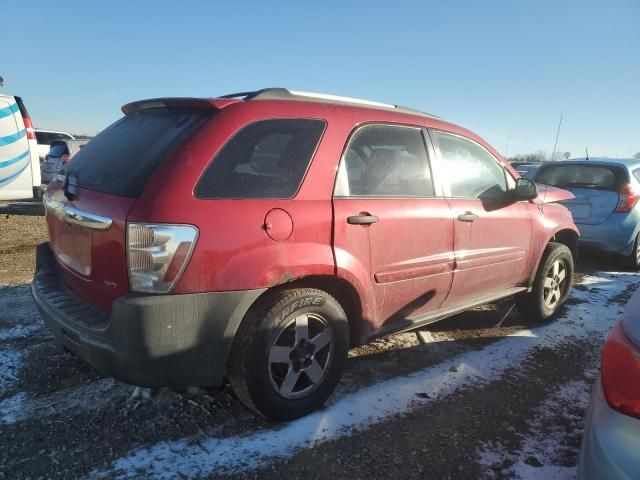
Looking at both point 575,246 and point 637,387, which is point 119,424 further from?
point 575,246

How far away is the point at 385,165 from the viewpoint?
117 inches

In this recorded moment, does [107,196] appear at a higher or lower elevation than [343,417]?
higher

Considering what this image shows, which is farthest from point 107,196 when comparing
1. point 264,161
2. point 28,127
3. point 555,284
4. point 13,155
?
point 28,127

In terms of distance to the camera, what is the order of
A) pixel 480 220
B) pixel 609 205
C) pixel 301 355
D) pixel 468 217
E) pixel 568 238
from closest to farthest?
1. pixel 301 355
2. pixel 468 217
3. pixel 480 220
4. pixel 568 238
5. pixel 609 205

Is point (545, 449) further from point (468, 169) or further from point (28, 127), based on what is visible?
point (28, 127)

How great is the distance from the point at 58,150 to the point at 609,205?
1226cm

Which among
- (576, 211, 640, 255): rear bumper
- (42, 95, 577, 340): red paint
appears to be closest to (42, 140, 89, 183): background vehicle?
(42, 95, 577, 340): red paint

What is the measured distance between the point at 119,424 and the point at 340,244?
5.04ft

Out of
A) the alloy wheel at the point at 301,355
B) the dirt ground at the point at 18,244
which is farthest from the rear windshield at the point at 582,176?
the dirt ground at the point at 18,244

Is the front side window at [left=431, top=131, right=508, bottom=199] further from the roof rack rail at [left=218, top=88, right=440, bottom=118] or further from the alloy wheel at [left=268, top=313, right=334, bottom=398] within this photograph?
the alloy wheel at [left=268, top=313, right=334, bottom=398]

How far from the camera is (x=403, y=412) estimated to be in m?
2.77

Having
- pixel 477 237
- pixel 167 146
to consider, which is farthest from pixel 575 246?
pixel 167 146

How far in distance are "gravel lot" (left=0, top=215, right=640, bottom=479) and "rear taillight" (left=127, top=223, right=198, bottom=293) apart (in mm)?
877

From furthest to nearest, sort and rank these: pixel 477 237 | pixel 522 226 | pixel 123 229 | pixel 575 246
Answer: pixel 575 246
pixel 522 226
pixel 477 237
pixel 123 229
